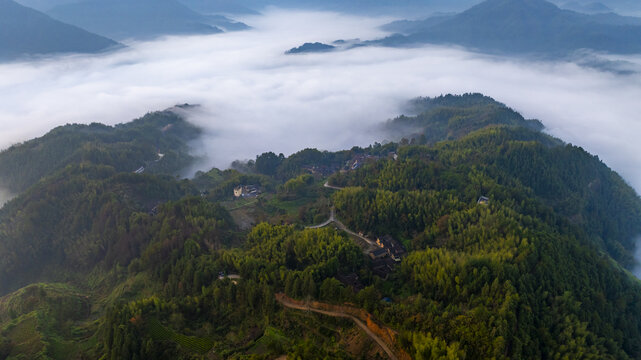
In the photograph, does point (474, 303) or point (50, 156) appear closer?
point (474, 303)

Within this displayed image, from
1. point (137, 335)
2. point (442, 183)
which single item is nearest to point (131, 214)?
point (137, 335)

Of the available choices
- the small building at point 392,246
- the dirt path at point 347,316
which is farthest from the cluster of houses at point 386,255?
the dirt path at point 347,316

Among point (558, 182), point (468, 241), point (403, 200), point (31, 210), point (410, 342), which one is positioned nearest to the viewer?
point (410, 342)

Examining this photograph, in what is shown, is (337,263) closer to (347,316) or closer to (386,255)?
(347,316)

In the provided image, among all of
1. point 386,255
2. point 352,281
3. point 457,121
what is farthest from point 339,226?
point 457,121

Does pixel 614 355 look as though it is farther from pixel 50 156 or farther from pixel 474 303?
pixel 50 156

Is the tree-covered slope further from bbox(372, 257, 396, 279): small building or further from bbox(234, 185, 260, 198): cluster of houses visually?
bbox(372, 257, 396, 279): small building

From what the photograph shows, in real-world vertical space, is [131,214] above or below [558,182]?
above
